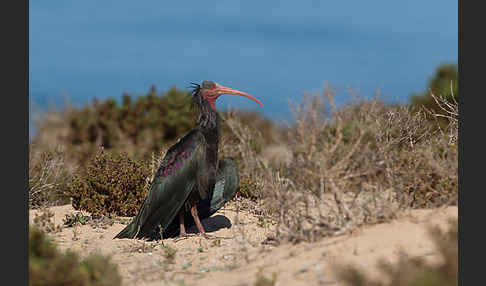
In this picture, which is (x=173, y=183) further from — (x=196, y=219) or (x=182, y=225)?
(x=182, y=225)

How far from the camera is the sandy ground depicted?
5.73 m

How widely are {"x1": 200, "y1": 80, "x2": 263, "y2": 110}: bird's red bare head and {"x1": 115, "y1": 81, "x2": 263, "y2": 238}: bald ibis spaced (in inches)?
0.9

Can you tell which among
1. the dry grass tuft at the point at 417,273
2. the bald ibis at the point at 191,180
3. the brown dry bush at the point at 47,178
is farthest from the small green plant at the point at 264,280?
the brown dry bush at the point at 47,178

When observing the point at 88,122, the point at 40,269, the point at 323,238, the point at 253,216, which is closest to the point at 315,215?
the point at 323,238

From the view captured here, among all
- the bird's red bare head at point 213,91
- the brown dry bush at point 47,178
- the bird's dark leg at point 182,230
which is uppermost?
the bird's red bare head at point 213,91

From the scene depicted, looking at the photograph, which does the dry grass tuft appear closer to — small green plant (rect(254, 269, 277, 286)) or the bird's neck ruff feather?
small green plant (rect(254, 269, 277, 286))

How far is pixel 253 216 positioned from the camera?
1018 cm

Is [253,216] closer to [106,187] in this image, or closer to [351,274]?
[106,187]

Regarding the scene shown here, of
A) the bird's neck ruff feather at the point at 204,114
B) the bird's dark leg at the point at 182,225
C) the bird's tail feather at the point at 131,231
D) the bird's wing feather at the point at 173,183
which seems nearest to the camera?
the bird's wing feather at the point at 173,183

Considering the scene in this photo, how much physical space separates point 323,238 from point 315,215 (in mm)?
258

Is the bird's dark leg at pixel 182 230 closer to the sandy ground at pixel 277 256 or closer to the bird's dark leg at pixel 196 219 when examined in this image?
the bird's dark leg at pixel 196 219

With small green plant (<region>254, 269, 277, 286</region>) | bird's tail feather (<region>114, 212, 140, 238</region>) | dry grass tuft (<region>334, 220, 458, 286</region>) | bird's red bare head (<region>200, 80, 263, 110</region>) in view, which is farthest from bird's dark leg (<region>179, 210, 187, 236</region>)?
dry grass tuft (<region>334, 220, 458, 286</region>)

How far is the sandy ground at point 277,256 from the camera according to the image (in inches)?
225

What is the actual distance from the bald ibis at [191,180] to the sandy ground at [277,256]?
43cm
